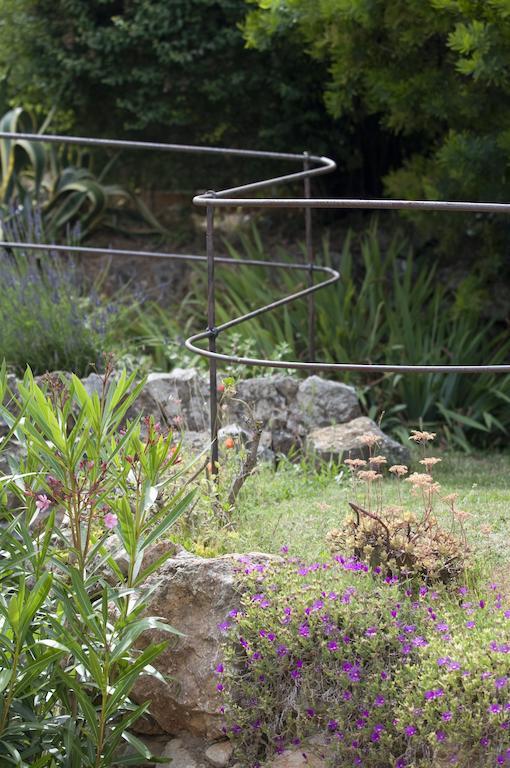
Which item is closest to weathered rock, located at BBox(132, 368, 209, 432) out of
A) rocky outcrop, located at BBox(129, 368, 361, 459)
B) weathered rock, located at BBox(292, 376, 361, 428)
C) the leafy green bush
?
rocky outcrop, located at BBox(129, 368, 361, 459)

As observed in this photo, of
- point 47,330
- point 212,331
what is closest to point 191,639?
point 212,331

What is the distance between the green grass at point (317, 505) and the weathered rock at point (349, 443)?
0.12m

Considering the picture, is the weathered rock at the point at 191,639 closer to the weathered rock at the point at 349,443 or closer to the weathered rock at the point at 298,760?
the weathered rock at the point at 298,760

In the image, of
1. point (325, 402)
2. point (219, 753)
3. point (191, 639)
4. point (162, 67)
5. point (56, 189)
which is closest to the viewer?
point (219, 753)

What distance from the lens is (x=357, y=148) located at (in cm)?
821

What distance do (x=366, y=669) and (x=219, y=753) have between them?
54 centimetres

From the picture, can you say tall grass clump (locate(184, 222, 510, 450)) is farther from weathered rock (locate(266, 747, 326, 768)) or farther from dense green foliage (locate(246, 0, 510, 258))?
weathered rock (locate(266, 747, 326, 768))

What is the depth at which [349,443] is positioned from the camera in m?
5.01

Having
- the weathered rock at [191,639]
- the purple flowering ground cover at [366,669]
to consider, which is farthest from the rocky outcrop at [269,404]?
the purple flowering ground cover at [366,669]

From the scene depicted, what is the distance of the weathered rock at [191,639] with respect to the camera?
3.30 metres

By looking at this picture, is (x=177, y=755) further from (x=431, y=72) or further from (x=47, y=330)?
(x=431, y=72)

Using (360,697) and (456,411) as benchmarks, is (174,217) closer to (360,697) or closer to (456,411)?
(456,411)

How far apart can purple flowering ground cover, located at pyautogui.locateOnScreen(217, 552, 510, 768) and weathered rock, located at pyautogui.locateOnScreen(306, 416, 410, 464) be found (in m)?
1.64

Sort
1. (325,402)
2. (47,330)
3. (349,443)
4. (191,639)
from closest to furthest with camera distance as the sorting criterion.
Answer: (191,639), (349,443), (325,402), (47,330)
